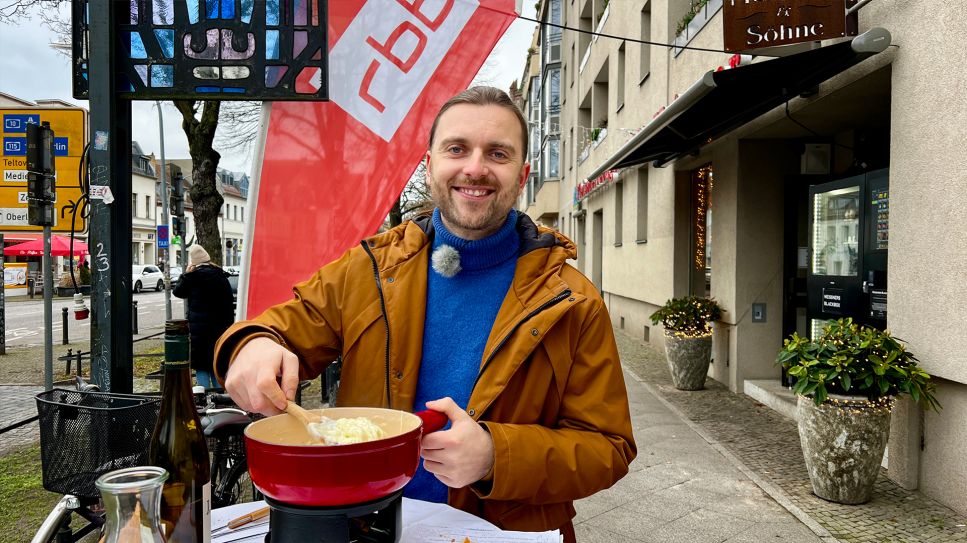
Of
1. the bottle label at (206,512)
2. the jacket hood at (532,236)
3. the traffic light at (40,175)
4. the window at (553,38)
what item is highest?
the window at (553,38)

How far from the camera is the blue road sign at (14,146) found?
8.88 metres

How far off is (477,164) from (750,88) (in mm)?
5055

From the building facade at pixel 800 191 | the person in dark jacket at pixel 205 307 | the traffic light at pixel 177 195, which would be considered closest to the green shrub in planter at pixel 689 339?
the building facade at pixel 800 191

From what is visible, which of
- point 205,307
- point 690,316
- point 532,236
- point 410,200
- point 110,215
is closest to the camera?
point 532,236

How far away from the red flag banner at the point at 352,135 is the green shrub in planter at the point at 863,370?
3037 millimetres

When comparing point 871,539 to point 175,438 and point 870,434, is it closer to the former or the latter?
point 870,434

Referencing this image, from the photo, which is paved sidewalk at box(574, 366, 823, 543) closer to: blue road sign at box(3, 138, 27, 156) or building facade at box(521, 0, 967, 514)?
building facade at box(521, 0, 967, 514)

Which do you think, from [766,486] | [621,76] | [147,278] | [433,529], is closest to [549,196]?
[621,76]

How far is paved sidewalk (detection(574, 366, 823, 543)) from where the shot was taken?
4.08m

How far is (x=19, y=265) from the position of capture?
1389 inches

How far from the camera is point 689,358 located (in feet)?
26.8

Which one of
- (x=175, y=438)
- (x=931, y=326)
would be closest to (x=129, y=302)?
(x=175, y=438)

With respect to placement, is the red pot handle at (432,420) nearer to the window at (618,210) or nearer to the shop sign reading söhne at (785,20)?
the shop sign reading söhne at (785,20)

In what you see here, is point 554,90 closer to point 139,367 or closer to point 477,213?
point 139,367
